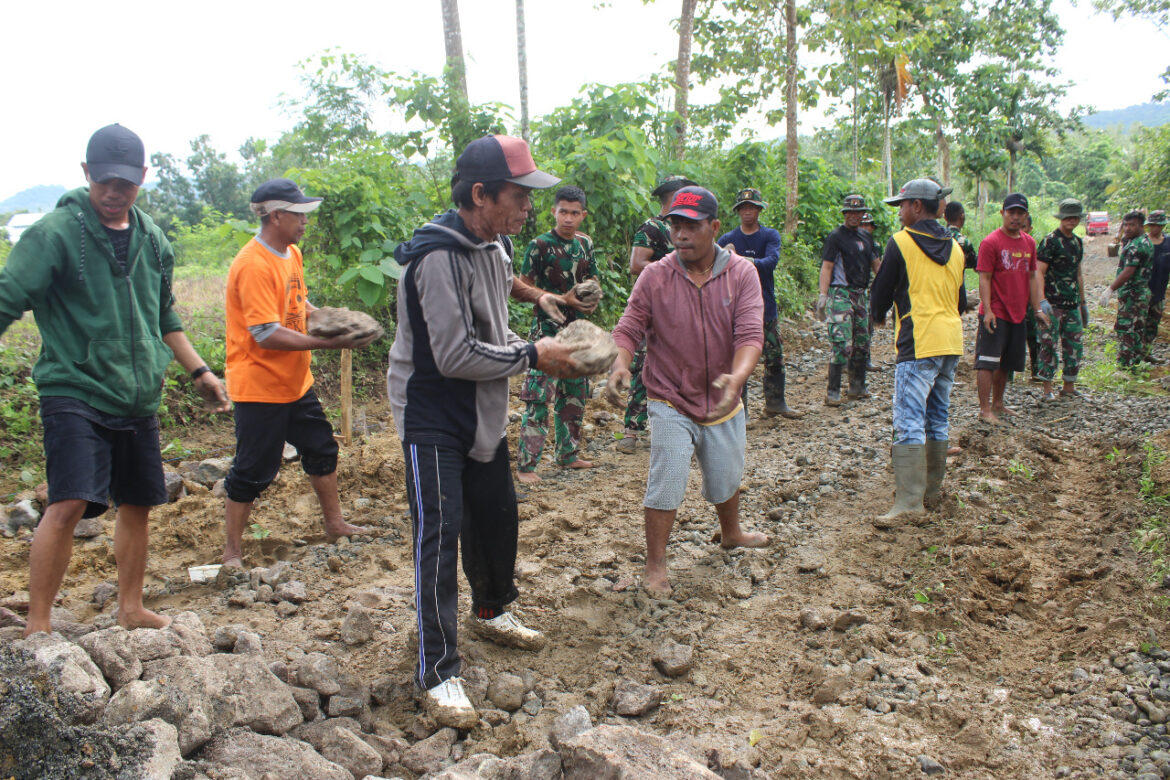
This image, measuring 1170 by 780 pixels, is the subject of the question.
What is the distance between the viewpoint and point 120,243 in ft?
10.5

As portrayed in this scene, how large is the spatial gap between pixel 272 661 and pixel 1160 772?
305 centimetres

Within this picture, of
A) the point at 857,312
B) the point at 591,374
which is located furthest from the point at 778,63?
the point at 591,374

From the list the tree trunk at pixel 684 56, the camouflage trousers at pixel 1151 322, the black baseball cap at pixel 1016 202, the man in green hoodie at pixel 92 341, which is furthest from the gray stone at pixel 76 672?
the tree trunk at pixel 684 56

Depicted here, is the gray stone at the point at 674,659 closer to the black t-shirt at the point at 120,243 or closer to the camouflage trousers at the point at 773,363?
the black t-shirt at the point at 120,243

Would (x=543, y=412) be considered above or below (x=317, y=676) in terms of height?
above

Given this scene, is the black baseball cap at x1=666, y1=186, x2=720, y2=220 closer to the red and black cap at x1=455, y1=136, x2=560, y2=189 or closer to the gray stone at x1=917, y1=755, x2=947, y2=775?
the red and black cap at x1=455, y1=136, x2=560, y2=189

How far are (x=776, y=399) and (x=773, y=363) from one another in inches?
14.6

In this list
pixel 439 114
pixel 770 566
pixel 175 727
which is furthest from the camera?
pixel 439 114

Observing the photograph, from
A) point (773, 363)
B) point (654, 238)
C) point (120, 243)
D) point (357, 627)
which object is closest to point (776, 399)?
point (773, 363)

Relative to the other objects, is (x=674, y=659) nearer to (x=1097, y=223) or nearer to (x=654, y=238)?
(x=654, y=238)

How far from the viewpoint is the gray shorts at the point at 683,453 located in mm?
3723

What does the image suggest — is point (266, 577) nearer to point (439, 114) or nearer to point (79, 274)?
point (79, 274)

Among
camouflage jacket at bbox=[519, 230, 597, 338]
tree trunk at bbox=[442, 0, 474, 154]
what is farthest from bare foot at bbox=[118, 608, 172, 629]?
tree trunk at bbox=[442, 0, 474, 154]

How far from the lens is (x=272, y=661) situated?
3021 mm
